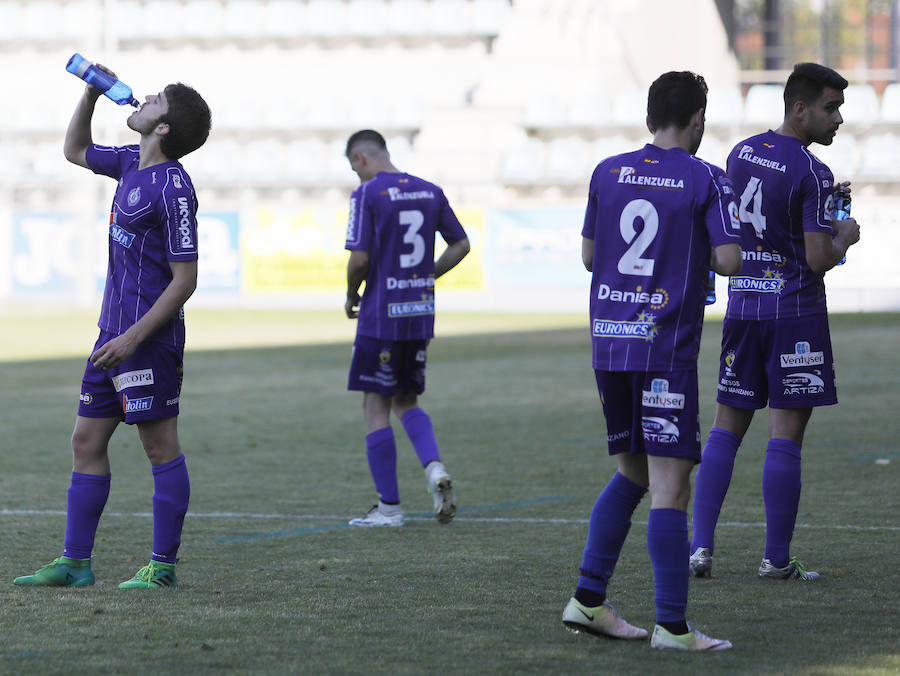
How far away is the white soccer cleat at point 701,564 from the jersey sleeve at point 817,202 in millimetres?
1244

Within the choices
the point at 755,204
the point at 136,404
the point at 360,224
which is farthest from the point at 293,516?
the point at 755,204

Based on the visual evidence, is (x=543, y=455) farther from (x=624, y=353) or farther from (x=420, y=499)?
(x=624, y=353)

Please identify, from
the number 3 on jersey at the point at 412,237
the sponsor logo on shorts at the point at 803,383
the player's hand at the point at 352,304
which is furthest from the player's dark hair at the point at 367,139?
the sponsor logo on shorts at the point at 803,383

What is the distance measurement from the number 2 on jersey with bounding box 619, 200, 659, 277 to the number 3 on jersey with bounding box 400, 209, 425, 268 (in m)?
2.93

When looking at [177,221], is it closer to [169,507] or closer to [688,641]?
[169,507]

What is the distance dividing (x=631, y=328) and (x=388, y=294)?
297 centimetres

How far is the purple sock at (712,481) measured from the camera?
580 cm

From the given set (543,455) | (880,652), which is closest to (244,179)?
(543,455)

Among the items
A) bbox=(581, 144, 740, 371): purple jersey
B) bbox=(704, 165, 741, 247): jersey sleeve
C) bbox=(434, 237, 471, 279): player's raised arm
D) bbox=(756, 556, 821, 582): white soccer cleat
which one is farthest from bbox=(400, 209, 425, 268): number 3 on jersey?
bbox=(704, 165, 741, 247): jersey sleeve

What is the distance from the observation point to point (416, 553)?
250 inches

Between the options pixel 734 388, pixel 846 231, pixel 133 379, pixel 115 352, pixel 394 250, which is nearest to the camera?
pixel 115 352

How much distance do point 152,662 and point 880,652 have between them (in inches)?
80.9

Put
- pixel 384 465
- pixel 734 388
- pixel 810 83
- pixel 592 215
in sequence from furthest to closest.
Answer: pixel 384 465
pixel 734 388
pixel 810 83
pixel 592 215

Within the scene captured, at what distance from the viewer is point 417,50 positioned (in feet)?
138
